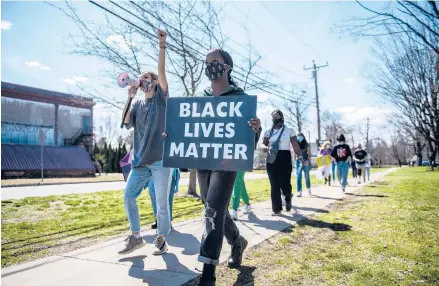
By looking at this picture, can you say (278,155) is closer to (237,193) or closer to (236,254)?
(237,193)

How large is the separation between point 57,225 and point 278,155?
3.84 metres

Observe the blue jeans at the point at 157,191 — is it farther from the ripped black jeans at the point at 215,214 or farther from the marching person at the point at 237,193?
the marching person at the point at 237,193

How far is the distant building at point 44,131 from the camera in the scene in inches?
968

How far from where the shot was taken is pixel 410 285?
8.34 ft

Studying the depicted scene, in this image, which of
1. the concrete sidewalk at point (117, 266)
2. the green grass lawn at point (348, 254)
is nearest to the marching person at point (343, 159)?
the green grass lawn at point (348, 254)

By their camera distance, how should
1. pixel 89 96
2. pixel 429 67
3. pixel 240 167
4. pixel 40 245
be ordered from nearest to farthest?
pixel 240 167 < pixel 40 245 < pixel 89 96 < pixel 429 67

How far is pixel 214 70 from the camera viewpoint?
3.02m

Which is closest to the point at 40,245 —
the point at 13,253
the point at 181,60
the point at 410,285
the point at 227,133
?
the point at 13,253

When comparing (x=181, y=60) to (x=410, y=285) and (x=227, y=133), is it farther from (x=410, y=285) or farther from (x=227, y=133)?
(x=410, y=285)

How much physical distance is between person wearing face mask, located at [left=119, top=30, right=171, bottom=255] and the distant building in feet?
66.7

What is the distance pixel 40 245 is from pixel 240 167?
294cm

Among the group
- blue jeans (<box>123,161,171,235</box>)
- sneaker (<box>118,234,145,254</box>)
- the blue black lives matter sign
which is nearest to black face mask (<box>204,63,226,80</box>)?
the blue black lives matter sign

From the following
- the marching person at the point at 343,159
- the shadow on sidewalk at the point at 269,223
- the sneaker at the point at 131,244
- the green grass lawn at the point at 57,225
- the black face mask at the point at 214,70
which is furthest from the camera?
the marching person at the point at 343,159

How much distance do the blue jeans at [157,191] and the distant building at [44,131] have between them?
806 inches
